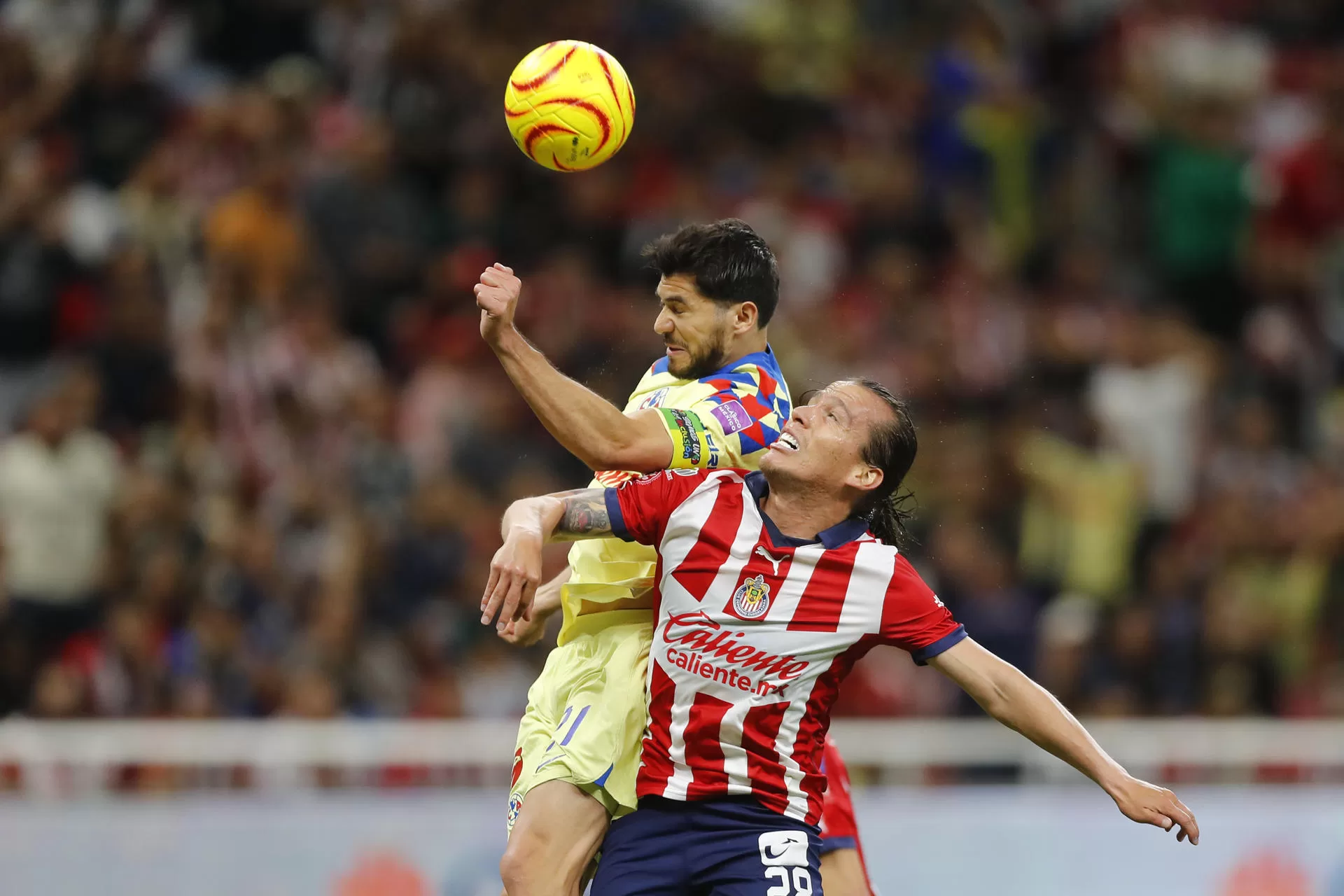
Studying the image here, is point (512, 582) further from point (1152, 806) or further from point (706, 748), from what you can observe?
point (1152, 806)

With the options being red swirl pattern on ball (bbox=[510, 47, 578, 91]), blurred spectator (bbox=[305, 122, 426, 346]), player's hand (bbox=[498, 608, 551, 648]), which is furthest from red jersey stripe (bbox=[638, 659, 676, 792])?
blurred spectator (bbox=[305, 122, 426, 346])

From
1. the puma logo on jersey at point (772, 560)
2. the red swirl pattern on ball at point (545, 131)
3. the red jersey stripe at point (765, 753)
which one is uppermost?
the red swirl pattern on ball at point (545, 131)

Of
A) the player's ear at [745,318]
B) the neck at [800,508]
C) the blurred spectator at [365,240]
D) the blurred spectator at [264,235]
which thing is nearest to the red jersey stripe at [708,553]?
the neck at [800,508]

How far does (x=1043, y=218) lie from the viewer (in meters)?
13.5

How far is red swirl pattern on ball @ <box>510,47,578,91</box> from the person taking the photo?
5.37m

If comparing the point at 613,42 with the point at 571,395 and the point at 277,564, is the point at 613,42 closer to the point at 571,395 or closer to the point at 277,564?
the point at 277,564

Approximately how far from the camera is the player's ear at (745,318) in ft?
18.4

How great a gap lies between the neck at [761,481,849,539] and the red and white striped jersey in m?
0.03

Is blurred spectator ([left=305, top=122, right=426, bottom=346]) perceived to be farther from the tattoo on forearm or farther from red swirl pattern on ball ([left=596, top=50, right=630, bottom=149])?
the tattoo on forearm

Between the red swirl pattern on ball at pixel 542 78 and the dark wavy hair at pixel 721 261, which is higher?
the red swirl pattern on ball at pixel 542 78

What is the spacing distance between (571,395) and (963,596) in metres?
5.93

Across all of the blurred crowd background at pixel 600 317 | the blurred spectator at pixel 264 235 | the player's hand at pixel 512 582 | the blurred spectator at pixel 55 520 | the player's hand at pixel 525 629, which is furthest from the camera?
the blurred spectator at pixel 264 235

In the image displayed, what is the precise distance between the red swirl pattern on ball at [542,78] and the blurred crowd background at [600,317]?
4.97m

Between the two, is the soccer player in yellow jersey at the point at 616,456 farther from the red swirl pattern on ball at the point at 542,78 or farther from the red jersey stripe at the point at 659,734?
the red swirl pattern on ball at the point at 542,78
